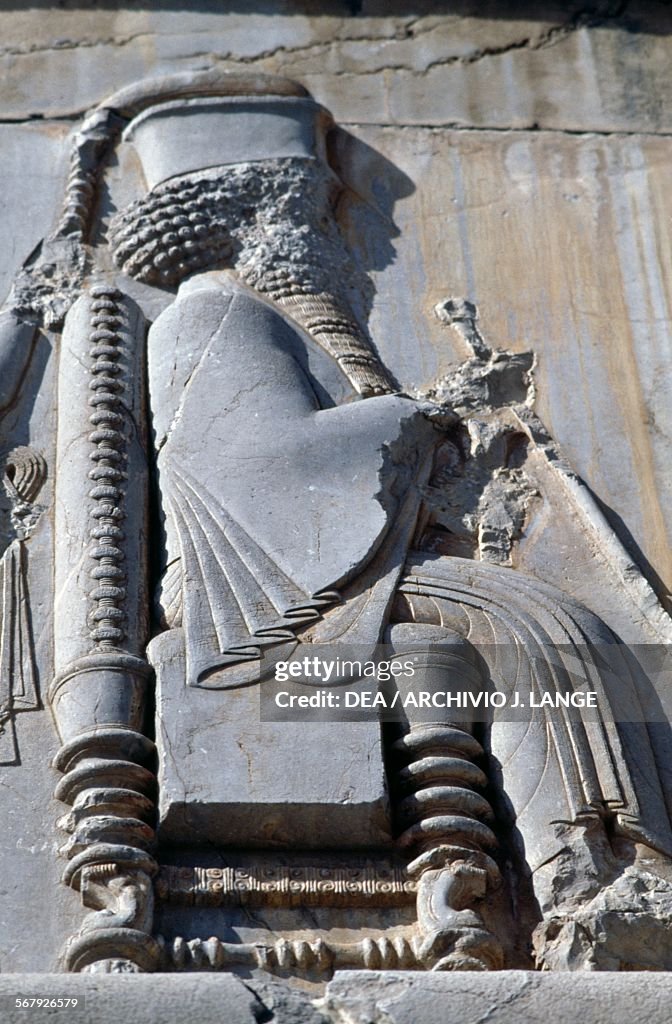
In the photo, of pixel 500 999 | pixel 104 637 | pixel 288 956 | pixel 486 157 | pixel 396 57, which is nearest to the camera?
pixel 500 999

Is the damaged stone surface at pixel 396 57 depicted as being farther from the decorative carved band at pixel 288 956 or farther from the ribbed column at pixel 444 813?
the decorative carved band at pixel 288 956

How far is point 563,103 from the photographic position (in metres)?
6.32

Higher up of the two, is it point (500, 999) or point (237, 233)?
point (237, 233)

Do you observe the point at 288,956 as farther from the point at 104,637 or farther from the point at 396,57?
the point at 396,57

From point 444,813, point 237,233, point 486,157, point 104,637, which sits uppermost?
point 486,157

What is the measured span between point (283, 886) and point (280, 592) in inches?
31.5

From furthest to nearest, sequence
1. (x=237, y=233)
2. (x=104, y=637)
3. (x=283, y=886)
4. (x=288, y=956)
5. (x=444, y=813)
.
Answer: (x=237, y=233), (x=104, y=637), (x=444, y=813), (x=283, y=886), (x=288, y=956)

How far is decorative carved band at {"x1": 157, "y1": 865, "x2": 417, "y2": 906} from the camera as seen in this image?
4336 mm

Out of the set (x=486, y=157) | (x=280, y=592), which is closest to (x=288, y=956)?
(x=280, y=592)

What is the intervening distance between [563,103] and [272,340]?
1583mm

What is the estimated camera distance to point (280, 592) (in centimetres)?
479

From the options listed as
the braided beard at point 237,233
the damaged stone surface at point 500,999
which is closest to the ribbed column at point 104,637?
the braided beard at point 237,233

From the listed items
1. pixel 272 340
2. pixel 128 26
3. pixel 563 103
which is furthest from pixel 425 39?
pixel 272 340

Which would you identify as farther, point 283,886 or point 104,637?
point 104,637
